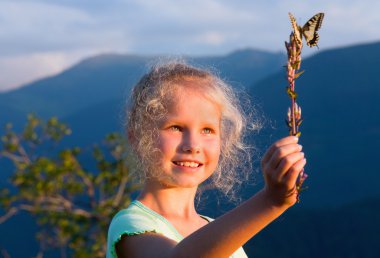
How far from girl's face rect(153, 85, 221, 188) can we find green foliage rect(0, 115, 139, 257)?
8.71m

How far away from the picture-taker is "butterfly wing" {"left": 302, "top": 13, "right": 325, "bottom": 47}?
4.38 ft

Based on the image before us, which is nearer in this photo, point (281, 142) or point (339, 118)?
point (281, 142)

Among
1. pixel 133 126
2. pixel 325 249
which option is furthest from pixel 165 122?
pixel 325 249

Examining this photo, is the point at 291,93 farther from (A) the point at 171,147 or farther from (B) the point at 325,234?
(B) the point at 325,234

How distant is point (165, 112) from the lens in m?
2.14

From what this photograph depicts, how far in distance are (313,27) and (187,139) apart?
0.81 metres

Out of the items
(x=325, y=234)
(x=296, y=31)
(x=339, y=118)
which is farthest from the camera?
(x=339, y=118)

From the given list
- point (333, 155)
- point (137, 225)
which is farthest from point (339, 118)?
point (137, 225)

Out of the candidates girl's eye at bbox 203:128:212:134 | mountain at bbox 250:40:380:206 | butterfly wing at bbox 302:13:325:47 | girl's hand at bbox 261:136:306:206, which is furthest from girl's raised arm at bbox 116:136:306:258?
mountain at bbox 250:40:380:206

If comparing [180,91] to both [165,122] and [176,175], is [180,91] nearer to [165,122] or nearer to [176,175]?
[165,122]

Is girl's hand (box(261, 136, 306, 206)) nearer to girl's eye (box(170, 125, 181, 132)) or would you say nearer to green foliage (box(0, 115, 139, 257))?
girl's eye (box(170, 125, 181, 132))

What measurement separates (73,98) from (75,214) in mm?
66242

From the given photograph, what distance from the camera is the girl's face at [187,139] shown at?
209 cm

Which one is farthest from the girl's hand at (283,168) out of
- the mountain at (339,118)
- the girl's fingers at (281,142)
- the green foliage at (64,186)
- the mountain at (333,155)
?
the mountain at (339,118)
